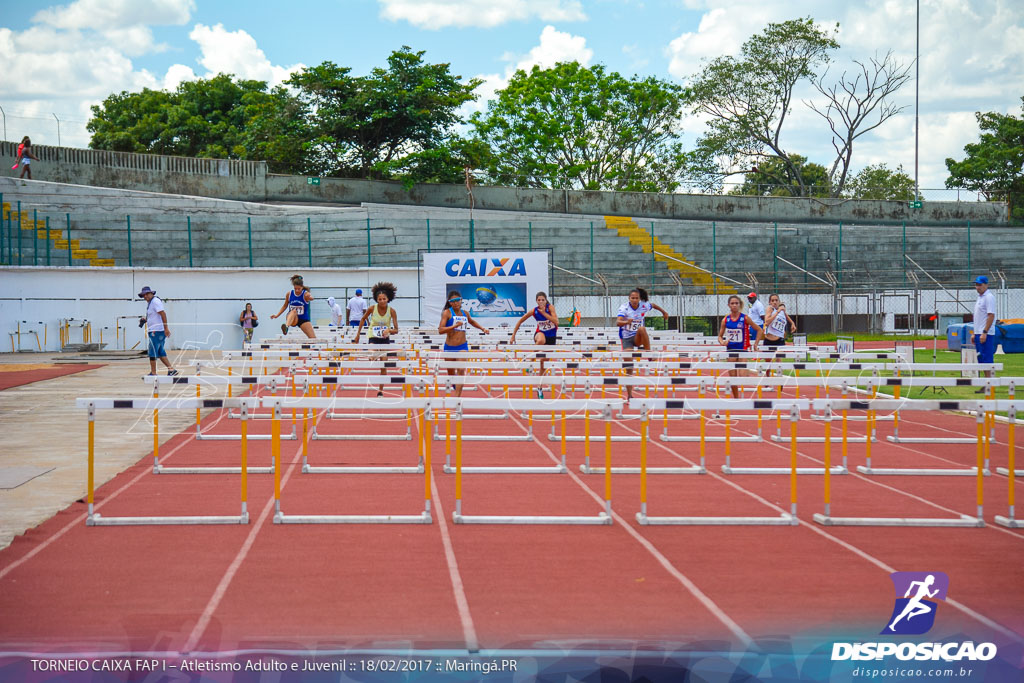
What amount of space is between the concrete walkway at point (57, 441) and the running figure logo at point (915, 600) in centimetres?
605

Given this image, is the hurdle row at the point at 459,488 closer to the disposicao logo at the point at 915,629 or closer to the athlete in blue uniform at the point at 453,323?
the disposicao logo at the point at 915,629

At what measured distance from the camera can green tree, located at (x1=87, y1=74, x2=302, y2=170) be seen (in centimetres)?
6219

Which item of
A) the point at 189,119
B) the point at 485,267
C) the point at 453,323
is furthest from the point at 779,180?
the point at 453,323

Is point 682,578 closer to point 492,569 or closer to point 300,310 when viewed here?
point 492,569

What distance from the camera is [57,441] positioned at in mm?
12125

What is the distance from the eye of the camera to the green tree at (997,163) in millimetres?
57094

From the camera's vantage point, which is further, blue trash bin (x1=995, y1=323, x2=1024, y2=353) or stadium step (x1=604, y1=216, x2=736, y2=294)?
stadium step (x1=604, y1=216, x2=736, y2=294)

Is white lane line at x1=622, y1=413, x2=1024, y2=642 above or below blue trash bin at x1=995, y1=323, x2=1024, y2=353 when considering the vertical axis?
below

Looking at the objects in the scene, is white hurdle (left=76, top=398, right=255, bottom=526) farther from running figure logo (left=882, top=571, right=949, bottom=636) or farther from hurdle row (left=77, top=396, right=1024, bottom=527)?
running figure logo (left=882, top=571, right=949, bottom=636)

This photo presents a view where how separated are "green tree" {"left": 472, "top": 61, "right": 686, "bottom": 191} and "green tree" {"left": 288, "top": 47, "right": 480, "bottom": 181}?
3605mm

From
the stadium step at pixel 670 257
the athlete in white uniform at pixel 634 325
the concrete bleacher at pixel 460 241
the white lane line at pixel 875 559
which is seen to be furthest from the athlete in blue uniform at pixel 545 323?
the stadium step at pixel 670 257

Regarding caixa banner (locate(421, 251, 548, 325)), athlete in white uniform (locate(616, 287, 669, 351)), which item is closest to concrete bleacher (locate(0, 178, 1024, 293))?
caixa banner (locate(421, 251, 548, 325))

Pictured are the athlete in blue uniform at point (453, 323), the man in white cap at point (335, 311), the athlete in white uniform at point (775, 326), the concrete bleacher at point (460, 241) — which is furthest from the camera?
the concrete bleacher at point (460, 241)

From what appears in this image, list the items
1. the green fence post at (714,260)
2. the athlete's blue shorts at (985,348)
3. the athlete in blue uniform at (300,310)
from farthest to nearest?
1. the green fence post at (714,260)
2. the athlete in blue uniform at (300,310)
3. the athlete's blue shorts at (985,348)
